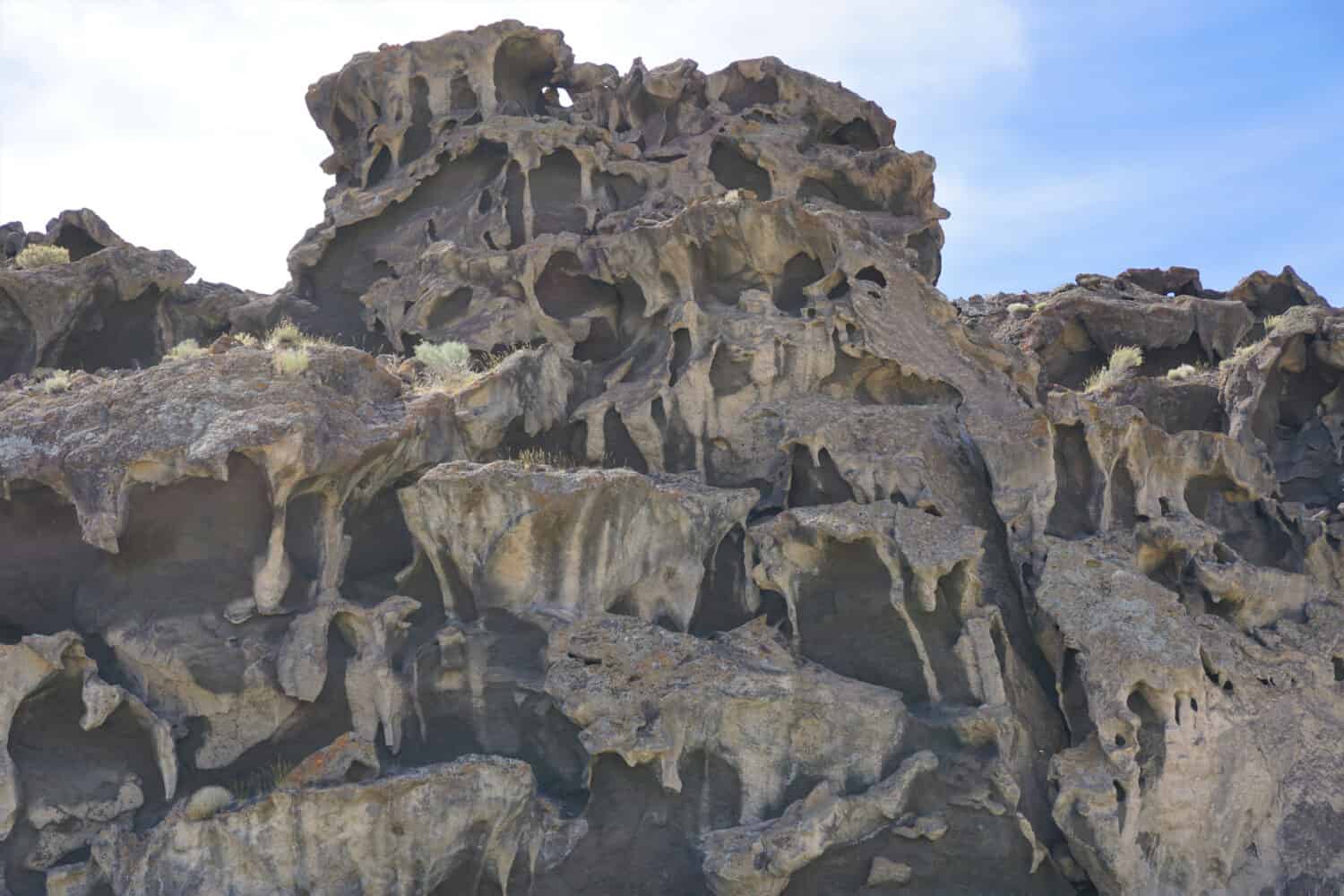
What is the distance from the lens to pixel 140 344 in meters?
27.3

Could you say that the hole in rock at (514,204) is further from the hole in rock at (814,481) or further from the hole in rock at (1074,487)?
the hole in rock at (1074,487)

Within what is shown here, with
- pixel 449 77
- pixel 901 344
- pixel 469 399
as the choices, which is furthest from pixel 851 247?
pixel 449 77

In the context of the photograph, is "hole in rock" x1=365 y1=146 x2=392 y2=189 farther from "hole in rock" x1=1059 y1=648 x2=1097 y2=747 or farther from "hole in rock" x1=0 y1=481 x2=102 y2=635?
"hole in rock" x1=1059 y1=648 x2=1097 y2=747

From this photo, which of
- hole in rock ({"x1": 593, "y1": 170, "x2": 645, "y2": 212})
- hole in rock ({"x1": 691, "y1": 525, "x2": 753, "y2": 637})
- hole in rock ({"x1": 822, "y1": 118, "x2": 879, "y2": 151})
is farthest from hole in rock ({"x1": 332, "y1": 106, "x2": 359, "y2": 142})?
hole in rock ({"x1": 691, "y1": 525, "x2": 753, "y2": 637})

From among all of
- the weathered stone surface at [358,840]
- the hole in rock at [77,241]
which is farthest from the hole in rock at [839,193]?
the weathered stone surface at [358,840]

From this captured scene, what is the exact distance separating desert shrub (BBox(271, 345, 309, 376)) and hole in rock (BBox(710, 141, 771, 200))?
562 inches

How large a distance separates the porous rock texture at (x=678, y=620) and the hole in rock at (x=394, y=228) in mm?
6800

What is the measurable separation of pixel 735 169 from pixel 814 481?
43.7 ft

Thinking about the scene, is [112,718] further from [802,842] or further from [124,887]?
[802,842]

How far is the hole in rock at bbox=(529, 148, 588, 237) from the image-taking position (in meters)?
29.7

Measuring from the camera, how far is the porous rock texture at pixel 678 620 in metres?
17.0

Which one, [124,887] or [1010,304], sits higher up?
[1010,304]

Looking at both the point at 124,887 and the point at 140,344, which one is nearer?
the point at 124,887

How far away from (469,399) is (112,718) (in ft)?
22.5
